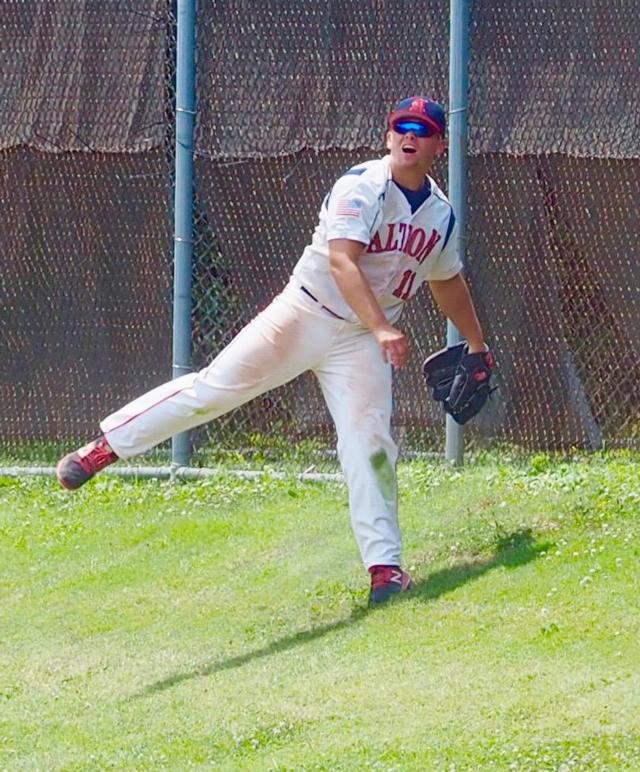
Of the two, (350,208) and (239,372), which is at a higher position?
(350,208)

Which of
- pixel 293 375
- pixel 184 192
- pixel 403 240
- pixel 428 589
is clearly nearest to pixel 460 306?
pixel 403 240

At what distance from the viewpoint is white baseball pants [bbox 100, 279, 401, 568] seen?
20.5ft

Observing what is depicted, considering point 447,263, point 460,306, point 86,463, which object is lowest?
point 86,463

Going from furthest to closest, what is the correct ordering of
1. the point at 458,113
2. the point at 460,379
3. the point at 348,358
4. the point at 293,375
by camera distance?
the point at 458,113, the point at 460,379, the point at 293,375, the point at 348,358

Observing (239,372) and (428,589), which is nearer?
(428,589)

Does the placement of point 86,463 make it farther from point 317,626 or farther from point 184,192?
point 184,192

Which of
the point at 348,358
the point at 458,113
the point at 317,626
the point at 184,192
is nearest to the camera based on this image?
the point at 317,626

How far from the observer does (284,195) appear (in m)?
8.32

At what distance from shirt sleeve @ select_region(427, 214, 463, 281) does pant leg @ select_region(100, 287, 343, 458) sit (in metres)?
0.53

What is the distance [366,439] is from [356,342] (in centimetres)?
41

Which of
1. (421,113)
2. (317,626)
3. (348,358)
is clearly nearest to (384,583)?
(317,626)

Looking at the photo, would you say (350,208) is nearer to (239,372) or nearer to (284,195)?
(239,372)

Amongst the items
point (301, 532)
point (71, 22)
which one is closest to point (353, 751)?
point (301, 532)

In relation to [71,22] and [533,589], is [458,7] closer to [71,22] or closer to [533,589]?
[71,22]
